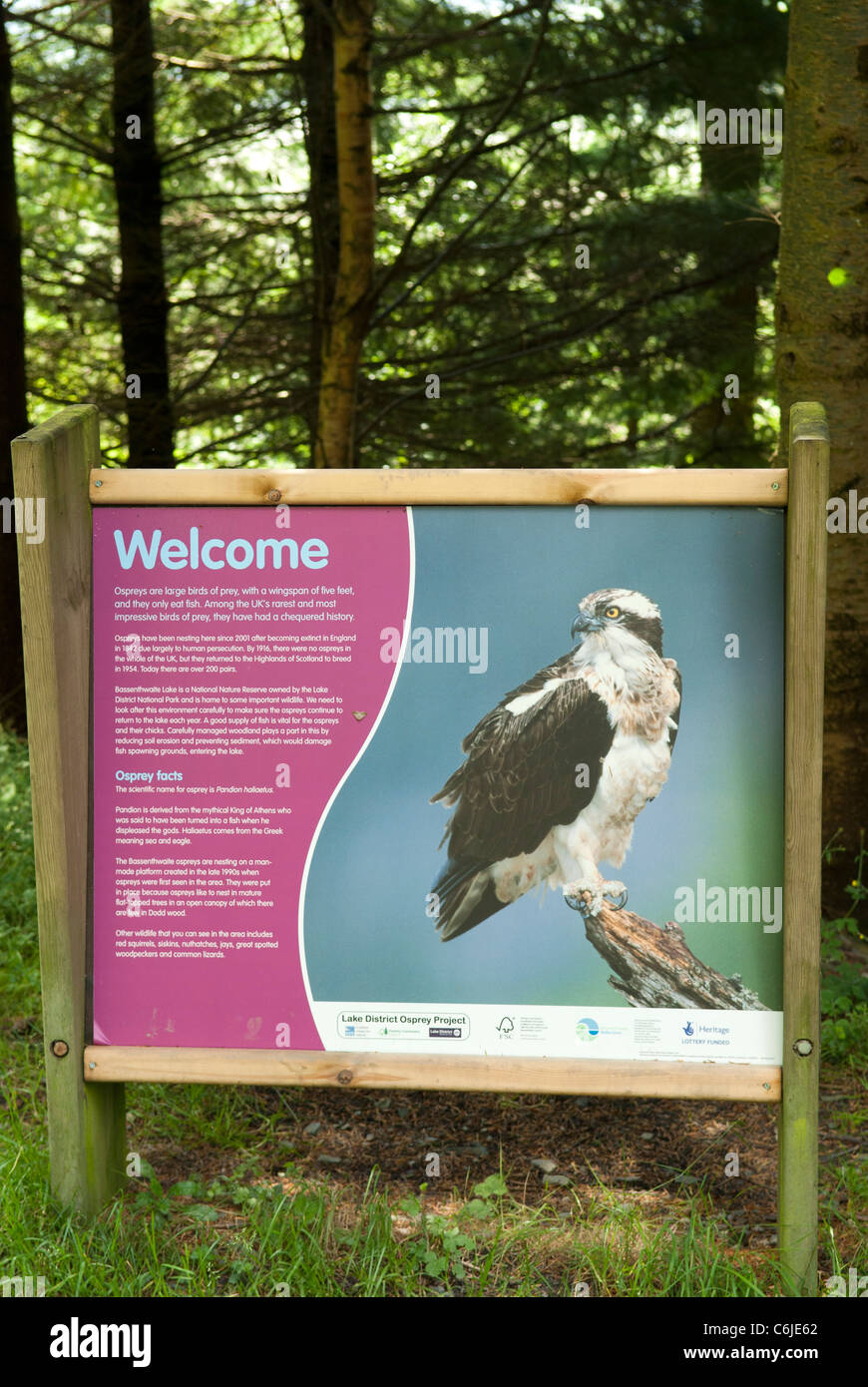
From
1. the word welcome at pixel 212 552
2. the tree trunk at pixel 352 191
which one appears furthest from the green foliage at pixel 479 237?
the word welcome at pixel 212 552

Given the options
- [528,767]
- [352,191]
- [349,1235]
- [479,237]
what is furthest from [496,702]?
[479,237]

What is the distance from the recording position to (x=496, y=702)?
242cm

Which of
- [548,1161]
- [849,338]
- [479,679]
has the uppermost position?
[849,338]

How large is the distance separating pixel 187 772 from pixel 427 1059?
786 mm

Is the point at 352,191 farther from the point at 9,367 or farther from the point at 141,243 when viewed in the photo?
the point at 141,243

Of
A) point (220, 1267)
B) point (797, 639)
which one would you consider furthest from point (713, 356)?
point (220, 1267)

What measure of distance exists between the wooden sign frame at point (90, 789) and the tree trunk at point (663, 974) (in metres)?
0.12

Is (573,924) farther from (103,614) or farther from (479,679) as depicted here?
(103,614)

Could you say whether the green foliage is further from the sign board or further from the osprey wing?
the osprey wing

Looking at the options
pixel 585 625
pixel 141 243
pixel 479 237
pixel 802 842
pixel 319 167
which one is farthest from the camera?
pixel 141 243

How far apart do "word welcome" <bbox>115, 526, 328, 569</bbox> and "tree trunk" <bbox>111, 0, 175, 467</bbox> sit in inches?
208

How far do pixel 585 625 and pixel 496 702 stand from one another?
0.24m

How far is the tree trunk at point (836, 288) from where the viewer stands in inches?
147

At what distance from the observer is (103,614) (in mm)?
2508
